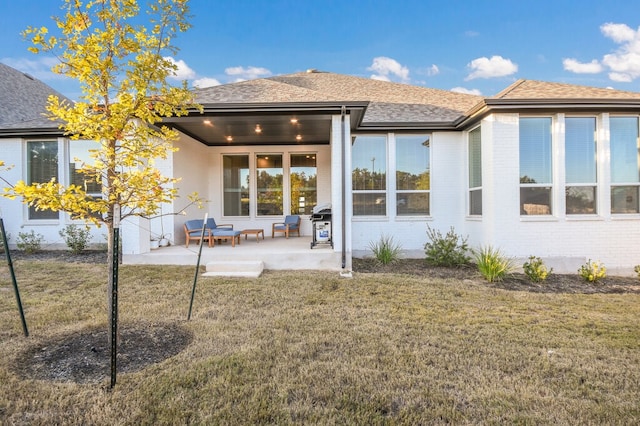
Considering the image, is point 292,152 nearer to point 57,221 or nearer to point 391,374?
point 57,221

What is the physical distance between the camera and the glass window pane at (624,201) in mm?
7555

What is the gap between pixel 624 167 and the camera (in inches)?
299

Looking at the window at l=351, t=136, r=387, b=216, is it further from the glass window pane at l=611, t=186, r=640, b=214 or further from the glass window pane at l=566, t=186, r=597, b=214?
the glass window pane at l=611, t=186, r=640, b=214

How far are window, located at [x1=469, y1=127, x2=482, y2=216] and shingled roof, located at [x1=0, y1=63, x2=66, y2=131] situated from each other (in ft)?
41.2

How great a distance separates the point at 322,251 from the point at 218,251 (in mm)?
2437

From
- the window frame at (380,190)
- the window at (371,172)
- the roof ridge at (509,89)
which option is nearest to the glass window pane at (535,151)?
the roof ridge at (509,89)

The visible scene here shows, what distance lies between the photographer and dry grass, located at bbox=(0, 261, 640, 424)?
233 cm

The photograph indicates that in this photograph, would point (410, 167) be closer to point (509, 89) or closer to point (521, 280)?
point (509, 89)

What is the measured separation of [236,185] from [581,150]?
31.8 feet

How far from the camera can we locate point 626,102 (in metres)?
7.14

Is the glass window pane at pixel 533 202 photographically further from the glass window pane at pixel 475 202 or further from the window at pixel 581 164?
the glass window pane at pixel 475 202

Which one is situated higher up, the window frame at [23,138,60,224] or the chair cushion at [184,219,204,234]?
the window frame at [23,138,60,224]

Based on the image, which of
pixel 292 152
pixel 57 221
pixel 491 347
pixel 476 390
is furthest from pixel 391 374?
pixel 57 221

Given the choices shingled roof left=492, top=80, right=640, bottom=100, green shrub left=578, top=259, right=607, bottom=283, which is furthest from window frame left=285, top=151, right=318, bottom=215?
green shrub left=578, top=259, right=607, bottom=283
